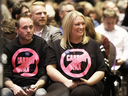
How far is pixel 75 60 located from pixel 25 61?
54 centimetres

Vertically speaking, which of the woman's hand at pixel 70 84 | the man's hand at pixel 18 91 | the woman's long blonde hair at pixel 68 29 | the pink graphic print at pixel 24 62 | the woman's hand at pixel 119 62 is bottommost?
the woman's hand at pixel 119 62

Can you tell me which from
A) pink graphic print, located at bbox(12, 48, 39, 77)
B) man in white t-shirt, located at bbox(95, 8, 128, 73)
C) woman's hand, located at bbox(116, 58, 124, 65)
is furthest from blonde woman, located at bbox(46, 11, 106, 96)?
man in white t-shirt, located at bbox(95, 8, 128, 73)

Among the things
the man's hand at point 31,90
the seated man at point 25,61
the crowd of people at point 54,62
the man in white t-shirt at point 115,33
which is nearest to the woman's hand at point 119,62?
the man in white t-shirt at point 115,33

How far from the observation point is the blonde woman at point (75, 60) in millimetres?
2664

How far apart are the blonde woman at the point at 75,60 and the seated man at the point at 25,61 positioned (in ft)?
0.32

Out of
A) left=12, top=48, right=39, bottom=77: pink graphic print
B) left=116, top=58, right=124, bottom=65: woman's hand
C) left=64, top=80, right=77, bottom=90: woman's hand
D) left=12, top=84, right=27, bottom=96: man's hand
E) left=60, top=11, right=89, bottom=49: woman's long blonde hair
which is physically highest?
left=60, top=11, right=89, bottom=49: woman's long blonde hair

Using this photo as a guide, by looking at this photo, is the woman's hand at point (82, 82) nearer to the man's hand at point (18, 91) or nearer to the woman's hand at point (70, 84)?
the woman's hand at point (70, 84)

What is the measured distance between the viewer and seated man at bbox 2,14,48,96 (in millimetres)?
2662

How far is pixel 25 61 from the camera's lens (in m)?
2.69

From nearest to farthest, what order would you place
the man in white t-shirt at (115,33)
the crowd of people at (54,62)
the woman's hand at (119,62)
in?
the crowd of people at (54,62), the woman's hand at (119,62), the man in white t-shirt at (115,33)

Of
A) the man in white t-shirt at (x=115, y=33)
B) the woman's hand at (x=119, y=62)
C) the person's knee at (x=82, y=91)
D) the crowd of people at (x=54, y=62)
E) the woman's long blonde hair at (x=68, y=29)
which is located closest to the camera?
the person's knee at (x=82, y=91)

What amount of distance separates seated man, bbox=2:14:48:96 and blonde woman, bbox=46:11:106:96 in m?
0.10

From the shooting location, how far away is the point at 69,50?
2.76 metres

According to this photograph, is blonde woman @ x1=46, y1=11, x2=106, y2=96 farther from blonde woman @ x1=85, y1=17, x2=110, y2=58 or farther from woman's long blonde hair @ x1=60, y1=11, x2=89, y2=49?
blonde woman @ x1=85, y1=17, x2=110, y2=58
